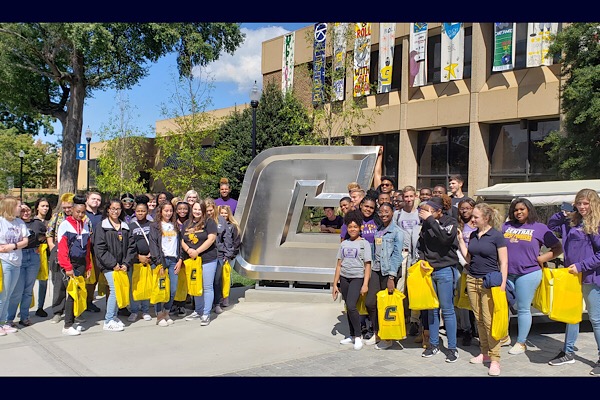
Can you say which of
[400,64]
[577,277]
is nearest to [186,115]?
[400,64]

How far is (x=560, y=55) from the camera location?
1580 centimetres

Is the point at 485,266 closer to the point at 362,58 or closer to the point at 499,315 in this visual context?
the point at 499,315

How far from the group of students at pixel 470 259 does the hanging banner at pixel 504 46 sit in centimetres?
1398

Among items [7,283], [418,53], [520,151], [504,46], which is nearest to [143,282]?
[7,283]

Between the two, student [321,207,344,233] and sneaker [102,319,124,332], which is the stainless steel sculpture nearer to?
student [321,207,344,233]

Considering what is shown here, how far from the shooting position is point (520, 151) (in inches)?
758

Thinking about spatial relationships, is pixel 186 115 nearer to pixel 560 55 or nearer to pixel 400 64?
pixel 400 64

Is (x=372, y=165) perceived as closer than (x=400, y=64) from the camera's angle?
Yes

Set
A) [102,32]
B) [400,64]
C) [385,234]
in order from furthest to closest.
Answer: [400,64] < [102,32] < [385,234]

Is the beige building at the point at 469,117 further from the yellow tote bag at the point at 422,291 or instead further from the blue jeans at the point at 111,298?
the blue jeans at the point at 111,298

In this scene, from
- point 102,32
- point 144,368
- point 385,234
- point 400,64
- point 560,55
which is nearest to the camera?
point 144,368

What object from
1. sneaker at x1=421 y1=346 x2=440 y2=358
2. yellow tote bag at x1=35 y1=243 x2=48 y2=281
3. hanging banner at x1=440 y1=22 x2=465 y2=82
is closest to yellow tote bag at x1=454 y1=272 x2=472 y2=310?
sneaker at x1=421 y1=346 x2=440 y2=358

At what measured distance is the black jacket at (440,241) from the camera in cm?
551

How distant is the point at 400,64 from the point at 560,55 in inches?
330
